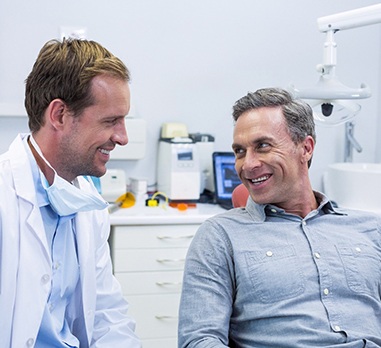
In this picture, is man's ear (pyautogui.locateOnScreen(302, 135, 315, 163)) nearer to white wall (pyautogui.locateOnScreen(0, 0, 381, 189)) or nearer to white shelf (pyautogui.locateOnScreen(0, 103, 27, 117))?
white wall (pyautogui.locateOnScreen(0, 0, 381, 189))

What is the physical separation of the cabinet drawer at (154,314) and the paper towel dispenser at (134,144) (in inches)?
30.3

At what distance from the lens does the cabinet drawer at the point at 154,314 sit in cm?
263

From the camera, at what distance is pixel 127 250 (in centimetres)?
262

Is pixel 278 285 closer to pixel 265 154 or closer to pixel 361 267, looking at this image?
pixel 361 267

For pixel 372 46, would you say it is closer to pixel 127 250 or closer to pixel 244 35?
pixel 244 35

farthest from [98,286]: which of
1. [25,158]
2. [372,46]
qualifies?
[372,46]

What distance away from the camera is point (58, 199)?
1456 mm

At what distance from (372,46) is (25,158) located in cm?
266

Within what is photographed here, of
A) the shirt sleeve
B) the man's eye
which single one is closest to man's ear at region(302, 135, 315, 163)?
the man's eye

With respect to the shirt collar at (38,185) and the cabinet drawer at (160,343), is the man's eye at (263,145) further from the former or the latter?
the cabinet drawer at (160,343)

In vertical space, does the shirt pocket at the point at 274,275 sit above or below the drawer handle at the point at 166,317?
above

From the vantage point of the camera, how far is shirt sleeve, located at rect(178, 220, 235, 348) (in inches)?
58.8

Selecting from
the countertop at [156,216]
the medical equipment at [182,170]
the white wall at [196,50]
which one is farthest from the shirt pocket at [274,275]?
the white wall at [196,50]

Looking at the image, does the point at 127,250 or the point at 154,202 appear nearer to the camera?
the point at 127,250
